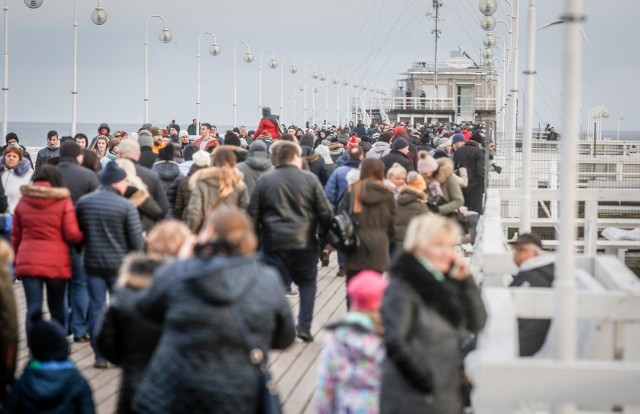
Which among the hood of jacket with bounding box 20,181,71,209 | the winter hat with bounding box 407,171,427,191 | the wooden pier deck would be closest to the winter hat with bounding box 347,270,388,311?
the wooden pier deck

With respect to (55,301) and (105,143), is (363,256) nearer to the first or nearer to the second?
(55,301)

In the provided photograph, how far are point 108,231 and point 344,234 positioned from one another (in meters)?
2.32

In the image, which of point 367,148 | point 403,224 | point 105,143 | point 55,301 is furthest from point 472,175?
point 55,301

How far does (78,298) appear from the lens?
1161cm

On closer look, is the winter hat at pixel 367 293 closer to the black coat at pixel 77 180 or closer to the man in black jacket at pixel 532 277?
the man in black jacket at pixel 532 277

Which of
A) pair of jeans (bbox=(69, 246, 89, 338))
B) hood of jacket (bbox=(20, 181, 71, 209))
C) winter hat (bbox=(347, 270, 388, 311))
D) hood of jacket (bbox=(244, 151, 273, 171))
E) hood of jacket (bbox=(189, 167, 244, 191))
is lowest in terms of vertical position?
pair of jeans (bbox=(69, 246, 89, 338))

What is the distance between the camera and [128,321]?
22.2ft

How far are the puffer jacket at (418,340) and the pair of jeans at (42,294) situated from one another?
5166 mm

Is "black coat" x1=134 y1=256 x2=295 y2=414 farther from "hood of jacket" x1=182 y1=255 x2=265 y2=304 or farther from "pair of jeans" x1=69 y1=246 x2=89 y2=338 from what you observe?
"pair of jeans" x1=69 y1=246 x2=89 y2=338

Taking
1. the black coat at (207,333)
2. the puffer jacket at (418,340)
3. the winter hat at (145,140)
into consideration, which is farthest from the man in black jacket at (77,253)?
the puffer jacket at (418,340)

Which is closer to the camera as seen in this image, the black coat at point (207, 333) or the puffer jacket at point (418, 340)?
the black coat at point (207, 333)

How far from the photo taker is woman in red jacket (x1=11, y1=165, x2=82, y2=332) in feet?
35.2

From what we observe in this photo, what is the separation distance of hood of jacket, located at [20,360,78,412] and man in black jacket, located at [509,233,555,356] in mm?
2997

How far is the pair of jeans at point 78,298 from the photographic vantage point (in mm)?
11266
